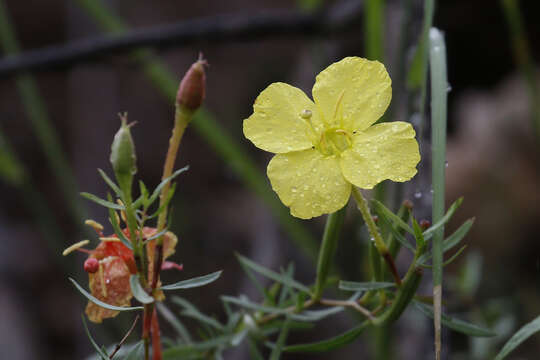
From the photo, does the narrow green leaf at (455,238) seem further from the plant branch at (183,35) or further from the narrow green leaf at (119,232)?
the plant branch at (183,35)

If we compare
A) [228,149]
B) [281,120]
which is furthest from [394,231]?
[228,149]

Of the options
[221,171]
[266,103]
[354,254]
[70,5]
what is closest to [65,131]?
[70,5]

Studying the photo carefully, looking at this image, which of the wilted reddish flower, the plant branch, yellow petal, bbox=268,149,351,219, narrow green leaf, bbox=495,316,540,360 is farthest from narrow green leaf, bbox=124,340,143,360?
the plant branch

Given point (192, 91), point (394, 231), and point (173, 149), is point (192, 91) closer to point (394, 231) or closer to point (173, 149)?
point (173, 149)

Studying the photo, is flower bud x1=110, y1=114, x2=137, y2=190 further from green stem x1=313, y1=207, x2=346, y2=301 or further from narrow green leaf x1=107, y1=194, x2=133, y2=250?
green stem x1=313, y1=207, x2=346, y2=301

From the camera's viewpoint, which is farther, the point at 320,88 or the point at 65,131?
the point at 65,131

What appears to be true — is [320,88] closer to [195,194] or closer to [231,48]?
[195,194]
